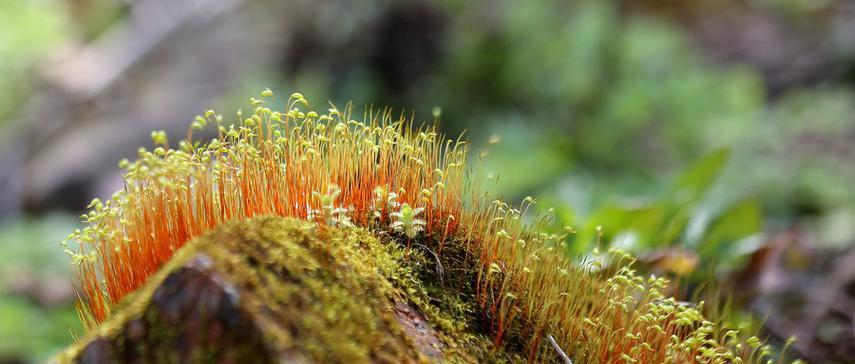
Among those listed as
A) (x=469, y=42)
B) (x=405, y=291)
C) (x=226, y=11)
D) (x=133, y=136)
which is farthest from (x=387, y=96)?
(x=405, y=291)

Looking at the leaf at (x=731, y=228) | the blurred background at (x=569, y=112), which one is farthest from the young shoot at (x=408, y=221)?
the leaf at (x=731, y=228)

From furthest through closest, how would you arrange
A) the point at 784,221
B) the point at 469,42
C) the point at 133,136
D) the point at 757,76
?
the point at 133,136, the point at 757,76, the point at 469,42, the point at 784,221

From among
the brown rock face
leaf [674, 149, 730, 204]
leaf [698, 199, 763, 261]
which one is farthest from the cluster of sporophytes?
leaf [674, 149, 730, 204]

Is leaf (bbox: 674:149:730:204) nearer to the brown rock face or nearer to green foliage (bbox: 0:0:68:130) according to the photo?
the brown rock face

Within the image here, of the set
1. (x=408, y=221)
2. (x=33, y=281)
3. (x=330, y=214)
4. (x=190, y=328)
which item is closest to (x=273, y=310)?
(x=190, y=328)

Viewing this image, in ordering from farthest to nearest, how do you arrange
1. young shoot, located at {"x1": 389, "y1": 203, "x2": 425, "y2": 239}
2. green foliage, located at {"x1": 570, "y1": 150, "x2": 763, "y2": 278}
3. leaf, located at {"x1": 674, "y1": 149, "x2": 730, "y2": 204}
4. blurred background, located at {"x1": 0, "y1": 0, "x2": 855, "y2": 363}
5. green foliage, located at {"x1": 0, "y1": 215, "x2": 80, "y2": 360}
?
1. green foliage, located at {"x1": 0, "y1": 215, "x2": 80, "y2": 360}
2. leaf, located at {"x1": 674, "y1": 149, "x2": 730, "y2": 204}
3. blurred background, located at {"x1": 0, "y1": 0, "x2": 855, "y2": 363}
4. green foliage, located at {"x1": 570, "y1": 150, "x2": 763, "y2": 278}
5. young shoot, located at {"x1": 389, "y1": 203, "x2": 425, "y2": 239}

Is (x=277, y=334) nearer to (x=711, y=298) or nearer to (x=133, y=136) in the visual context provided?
(x=711, y=298)
